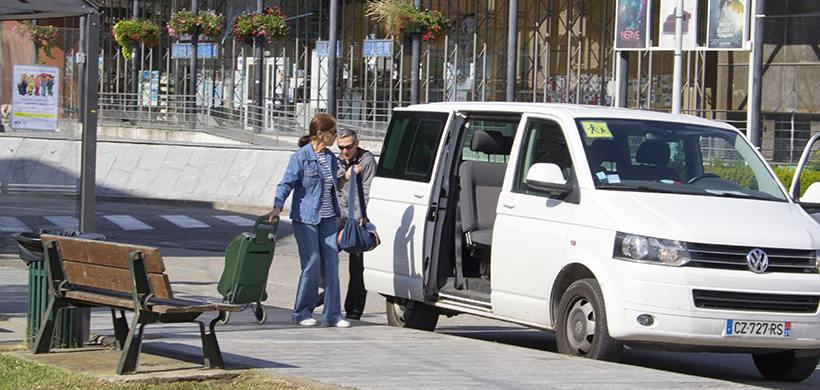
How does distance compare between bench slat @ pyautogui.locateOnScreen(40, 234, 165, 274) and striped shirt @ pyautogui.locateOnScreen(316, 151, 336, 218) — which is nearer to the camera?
bench slat @ pyautogui.locateOnScreen(40, 234, 165, 274)

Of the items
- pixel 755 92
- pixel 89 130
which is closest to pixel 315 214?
pixel 89 130

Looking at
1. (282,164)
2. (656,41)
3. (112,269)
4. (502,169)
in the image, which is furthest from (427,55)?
(112,269)

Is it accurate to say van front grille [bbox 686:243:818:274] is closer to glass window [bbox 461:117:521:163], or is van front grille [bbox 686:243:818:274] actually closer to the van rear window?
glass window [bbox 461:117:521:163]

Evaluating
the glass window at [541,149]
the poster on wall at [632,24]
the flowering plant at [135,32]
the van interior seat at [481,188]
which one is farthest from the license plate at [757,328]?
the flowering plant at [135,32]

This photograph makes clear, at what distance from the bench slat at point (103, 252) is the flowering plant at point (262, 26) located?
31.5 meters

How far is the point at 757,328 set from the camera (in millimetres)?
6926

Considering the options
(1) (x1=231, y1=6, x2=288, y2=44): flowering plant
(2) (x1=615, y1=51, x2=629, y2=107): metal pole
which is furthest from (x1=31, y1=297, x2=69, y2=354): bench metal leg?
(1) (x1=231, y1=6, x2=288, y2=44): flowering plant

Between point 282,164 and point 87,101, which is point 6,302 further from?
point 282,164

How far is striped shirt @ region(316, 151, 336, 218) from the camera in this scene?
8.66 m

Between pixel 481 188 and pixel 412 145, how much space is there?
0.78 metres

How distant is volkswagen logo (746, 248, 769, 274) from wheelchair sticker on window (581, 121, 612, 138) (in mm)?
1434

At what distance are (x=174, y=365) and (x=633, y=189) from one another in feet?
10.5

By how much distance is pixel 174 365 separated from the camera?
20.5 feet

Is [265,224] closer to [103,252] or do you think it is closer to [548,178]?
[548,178]
